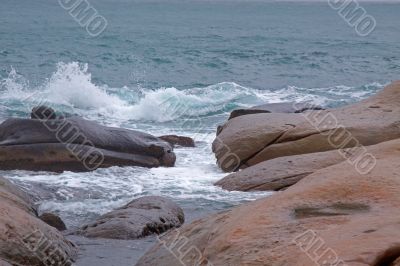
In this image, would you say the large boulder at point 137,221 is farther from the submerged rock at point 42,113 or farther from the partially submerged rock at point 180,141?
the partially submerged rock at point 180,141

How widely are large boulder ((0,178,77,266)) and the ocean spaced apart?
68.6 inches

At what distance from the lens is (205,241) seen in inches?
237

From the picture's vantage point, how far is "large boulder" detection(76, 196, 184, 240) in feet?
27.9

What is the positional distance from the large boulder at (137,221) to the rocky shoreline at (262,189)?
0.01 meters

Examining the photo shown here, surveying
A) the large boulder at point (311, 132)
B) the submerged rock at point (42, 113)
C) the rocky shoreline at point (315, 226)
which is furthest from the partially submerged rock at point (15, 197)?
the large boulder at point (311, 132)

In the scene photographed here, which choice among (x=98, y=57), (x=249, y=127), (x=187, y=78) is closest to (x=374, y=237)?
(x=249, y=127)

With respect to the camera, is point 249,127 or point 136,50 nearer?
point 249,127

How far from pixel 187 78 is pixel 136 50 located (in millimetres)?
10015

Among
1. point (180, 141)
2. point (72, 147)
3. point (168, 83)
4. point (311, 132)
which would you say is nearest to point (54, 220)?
point (72, 147)

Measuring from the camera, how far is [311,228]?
17.4 ft

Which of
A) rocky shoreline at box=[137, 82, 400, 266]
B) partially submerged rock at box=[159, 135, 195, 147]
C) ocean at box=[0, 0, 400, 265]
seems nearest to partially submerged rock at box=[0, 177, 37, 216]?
ocean at box=[0, 0, 400, 265]

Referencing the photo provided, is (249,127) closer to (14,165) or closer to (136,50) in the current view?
(14,165)

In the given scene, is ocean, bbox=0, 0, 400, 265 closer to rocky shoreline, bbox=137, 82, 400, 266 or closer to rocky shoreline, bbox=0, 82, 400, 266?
rocky shoreline, bbox=0, 82, 400, 266

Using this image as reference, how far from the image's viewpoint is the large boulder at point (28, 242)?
22.0 ft
